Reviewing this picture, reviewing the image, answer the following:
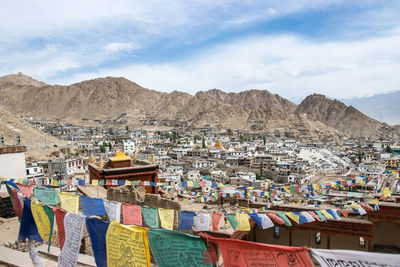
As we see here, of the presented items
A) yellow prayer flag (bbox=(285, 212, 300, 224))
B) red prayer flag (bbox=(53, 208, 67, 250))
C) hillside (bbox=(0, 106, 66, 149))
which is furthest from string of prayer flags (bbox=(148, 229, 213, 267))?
hillside (bbox=(0, 106, 66, 149))

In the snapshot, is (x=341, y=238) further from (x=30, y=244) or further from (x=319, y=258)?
Answer: (x=30, y=244)

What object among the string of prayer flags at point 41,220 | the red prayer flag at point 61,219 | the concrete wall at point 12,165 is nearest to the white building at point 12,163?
the concrete wall at point 12,165

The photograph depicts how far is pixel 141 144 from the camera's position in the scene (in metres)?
90.9

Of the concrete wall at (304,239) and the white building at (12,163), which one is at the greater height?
the white building at (12,163)

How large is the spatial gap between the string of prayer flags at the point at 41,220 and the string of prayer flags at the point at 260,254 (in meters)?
3.89

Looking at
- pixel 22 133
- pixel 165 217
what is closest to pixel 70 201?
pixel 165 217

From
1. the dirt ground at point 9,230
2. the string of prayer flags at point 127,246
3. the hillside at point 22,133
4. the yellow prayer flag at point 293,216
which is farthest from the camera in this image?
the hillside at point 22,133

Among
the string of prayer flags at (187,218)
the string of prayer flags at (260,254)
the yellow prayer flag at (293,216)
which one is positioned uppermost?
the string of prayer flags at (260,254)

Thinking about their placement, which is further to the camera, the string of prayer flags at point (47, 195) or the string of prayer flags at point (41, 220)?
the string of prayer flags at point (47, 195)

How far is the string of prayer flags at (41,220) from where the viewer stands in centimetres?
647

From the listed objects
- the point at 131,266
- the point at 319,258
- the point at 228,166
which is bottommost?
the point at 228,166

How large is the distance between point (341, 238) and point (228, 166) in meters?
49.9

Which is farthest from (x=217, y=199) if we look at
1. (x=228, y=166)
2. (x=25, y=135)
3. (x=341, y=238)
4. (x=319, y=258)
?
(x=25, y=135)

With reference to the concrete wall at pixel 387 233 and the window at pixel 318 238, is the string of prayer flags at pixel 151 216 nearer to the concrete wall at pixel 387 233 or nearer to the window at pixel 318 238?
the window at pixel 318 238
